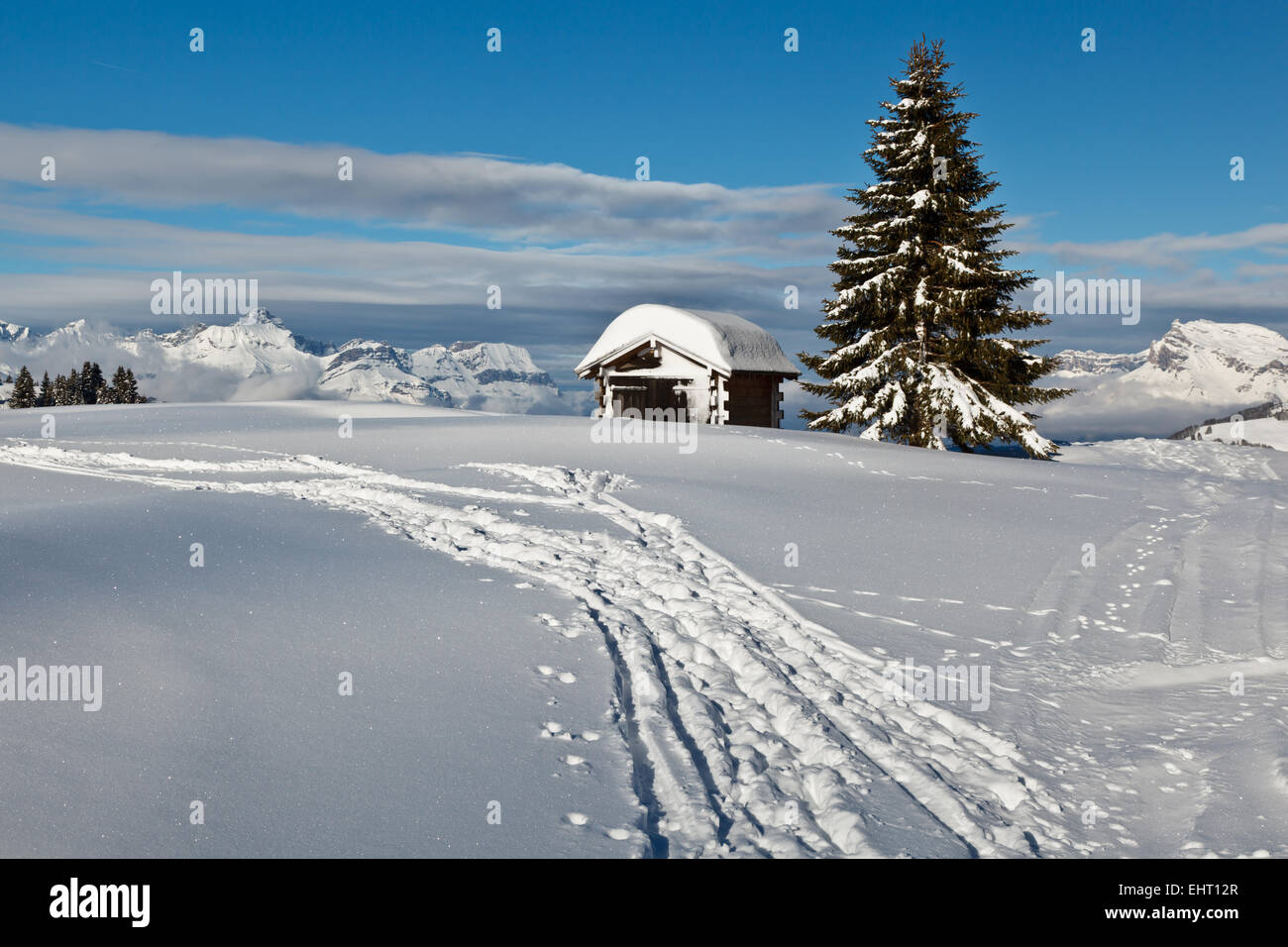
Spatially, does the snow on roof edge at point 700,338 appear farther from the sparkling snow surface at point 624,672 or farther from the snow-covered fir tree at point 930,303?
the sparkling snow surface at point 624,672

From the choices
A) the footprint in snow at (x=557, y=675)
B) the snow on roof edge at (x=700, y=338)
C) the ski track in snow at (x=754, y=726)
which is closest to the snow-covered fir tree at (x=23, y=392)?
the snow on roof edge at (x=700, y=338)

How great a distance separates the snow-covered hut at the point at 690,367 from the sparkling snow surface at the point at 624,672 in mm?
15633

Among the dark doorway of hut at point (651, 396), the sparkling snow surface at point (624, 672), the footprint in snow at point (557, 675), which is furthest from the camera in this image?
the dark doorway of hut at point (651, 396)

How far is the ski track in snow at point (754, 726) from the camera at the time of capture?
4387 millimetres

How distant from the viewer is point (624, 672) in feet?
20.6

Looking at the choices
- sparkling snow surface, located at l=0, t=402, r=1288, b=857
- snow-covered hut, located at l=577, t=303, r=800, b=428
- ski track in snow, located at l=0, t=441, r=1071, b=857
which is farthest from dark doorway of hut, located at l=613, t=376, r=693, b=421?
ski track in snow, located at l=0, t=441, r=1071, b=857

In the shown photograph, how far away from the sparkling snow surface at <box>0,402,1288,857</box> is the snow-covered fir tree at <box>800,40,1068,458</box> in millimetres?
11483

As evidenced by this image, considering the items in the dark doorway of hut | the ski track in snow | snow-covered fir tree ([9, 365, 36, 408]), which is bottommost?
the ski track in snow

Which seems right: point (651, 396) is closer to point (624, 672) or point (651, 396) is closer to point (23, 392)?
point (624, 672)

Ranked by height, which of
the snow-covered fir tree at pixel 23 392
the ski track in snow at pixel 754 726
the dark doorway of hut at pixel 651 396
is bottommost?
the ski track in snow at pixel 754 726

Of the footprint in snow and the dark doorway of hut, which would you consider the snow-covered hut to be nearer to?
the dark doorway of hut

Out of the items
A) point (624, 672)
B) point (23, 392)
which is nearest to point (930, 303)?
point (624, 672)

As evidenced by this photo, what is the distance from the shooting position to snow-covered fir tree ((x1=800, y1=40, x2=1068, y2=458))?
24.1 meters
